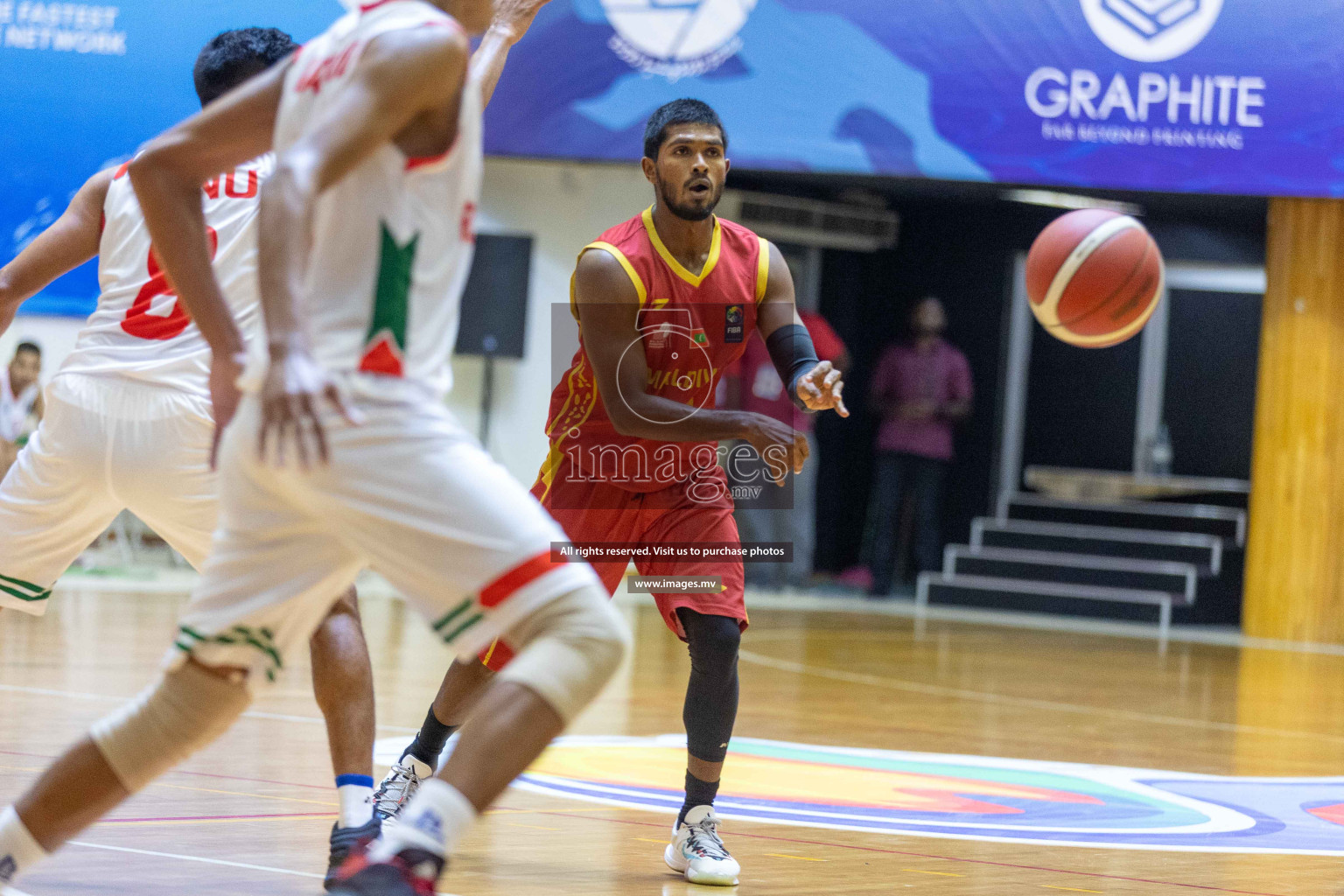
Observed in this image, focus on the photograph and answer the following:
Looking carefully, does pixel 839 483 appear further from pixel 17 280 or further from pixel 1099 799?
pixel 17 280

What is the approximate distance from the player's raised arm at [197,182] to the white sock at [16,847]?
0.81 meters

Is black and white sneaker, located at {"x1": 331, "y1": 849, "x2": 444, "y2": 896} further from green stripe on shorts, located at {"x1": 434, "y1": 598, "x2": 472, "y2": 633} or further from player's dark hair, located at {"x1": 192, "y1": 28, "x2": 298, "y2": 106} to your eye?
player's dark hair, located at {"x1": 192, "y1": 28, "x2": 298, "y2": 106}

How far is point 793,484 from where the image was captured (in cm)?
1319

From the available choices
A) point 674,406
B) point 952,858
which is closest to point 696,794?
point 952,858

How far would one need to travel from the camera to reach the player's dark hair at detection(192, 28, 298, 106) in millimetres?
3588

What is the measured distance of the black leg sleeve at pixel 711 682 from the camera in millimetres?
3984

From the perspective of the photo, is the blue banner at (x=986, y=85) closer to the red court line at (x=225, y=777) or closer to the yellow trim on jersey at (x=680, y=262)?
the yellow trim on jersey at (x=680, y=262)

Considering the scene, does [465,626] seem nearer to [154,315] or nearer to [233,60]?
[154,315]

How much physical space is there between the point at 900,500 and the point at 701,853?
9705 mm

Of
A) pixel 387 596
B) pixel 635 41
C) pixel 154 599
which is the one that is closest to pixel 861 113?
pixel 635 41

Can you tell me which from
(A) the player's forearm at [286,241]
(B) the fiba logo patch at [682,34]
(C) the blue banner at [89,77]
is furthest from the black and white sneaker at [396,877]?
(C) the blue banner at [89,77]

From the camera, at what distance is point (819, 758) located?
5742 millimetres

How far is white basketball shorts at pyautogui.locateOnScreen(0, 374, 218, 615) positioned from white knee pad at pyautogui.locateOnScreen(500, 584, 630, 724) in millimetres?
1239

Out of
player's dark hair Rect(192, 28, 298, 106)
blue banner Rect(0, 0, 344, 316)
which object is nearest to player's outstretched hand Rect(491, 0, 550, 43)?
player's dark hair Rect(192, 28, 298, 106)
